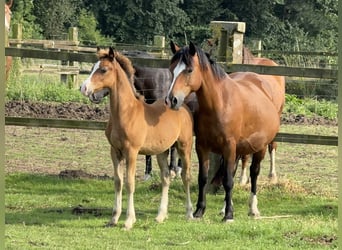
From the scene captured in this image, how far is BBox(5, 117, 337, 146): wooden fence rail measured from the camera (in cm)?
849

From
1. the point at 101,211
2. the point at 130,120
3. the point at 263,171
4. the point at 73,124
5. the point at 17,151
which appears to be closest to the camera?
the point at 130,120

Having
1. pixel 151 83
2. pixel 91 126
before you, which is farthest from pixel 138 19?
pixel 91 126

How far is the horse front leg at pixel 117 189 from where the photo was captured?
271 inches

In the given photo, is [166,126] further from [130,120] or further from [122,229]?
[122,229]

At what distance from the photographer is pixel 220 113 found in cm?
724

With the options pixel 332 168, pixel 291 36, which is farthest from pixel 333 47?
pixel 332 168

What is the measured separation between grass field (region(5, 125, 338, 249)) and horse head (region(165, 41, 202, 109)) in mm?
1159

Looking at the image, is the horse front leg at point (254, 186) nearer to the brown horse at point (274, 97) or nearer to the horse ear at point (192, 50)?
the brown horse at point (274, 97)

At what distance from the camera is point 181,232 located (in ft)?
21.5

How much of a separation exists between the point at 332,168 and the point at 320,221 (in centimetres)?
361

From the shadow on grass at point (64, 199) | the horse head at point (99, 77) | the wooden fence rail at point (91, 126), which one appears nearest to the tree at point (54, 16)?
the wooden fence rail at point (91, 126)

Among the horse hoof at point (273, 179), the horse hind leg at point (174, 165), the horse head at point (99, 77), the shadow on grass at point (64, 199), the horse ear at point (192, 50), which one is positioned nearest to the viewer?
the horse head at point (99, 77)

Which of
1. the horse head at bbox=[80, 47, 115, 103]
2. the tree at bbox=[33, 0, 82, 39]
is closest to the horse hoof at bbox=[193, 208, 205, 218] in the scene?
the horse head at bbox=[80, 47, 115, 103]

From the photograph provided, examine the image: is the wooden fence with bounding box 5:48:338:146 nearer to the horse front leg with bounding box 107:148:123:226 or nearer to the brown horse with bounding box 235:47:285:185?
the brown horse with bounding box 235:47:285:185
